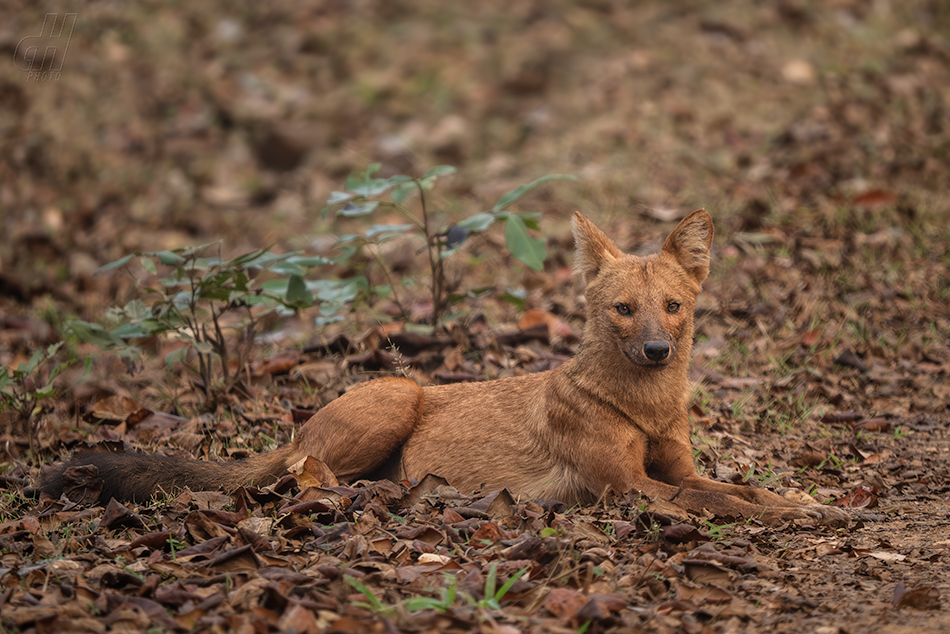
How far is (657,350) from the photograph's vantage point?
3.84m

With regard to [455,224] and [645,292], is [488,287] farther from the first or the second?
[645,292]

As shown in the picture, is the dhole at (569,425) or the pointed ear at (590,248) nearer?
the dhole at (569,425)

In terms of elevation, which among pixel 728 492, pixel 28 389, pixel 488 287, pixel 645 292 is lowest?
pixel 28 389

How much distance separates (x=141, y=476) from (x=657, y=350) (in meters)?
2.49

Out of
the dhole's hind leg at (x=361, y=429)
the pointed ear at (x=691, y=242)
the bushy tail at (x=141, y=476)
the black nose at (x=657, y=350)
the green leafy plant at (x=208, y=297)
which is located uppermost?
the pointed ear at (x=691, y=242)

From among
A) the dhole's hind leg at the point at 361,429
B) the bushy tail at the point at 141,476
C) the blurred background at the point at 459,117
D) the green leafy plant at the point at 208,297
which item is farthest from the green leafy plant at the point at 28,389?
the blurred background at the point at 459,117

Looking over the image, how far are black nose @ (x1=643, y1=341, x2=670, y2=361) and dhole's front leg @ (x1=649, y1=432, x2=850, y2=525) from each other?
509 millimetres

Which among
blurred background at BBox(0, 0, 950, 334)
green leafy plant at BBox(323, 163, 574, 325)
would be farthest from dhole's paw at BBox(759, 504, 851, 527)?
blurred background at BBox(0, 0, 950, 334)

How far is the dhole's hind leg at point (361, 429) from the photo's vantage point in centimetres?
423

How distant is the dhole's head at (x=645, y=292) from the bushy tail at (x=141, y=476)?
178cm

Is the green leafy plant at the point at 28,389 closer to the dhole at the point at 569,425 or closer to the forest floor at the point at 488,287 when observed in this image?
the forest floor at the point at 488,287

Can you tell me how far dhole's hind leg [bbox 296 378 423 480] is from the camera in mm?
4230

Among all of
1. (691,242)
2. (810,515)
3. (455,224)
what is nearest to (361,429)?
(455,224)

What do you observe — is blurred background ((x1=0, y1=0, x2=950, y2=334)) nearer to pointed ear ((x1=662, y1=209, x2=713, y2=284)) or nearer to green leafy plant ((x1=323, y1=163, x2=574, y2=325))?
green leafy plant ((x1=323, y1=163, x2=574, y2=325))
